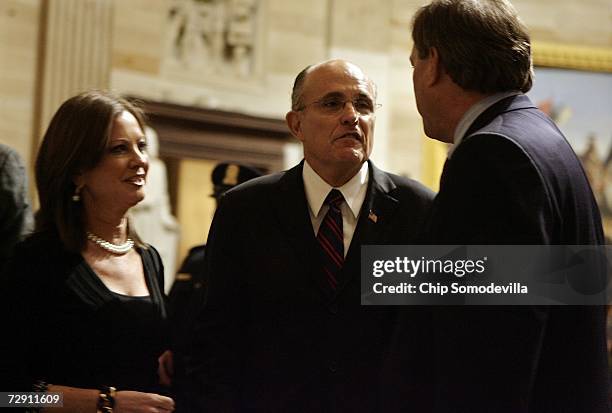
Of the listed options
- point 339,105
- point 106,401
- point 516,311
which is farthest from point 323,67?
point 516,311

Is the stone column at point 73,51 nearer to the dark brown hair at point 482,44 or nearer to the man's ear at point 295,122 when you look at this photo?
the man's ear at point 295,122

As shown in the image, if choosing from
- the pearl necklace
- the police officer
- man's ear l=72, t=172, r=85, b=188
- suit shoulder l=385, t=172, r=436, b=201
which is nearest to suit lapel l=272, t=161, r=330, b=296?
suit shoulder l=385, t=172, r=436, b=201

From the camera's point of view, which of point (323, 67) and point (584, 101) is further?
point (584, 101)

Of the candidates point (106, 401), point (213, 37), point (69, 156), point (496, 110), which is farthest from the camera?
point (213, 37)

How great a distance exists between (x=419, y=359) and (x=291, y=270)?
34.5 inches

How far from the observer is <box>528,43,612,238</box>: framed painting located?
10891 millimetres

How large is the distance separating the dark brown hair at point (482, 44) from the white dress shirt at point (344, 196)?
0.93 metres

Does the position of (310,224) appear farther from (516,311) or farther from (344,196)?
(516,311)

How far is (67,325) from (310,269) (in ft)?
2.74

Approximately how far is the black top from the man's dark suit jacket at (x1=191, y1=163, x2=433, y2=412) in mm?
230

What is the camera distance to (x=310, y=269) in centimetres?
325

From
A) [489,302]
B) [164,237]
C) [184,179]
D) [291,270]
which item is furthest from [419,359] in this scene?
[184,179]

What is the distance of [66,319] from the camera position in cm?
316

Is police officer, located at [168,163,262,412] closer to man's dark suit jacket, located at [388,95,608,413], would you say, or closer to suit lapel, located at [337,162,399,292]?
suit lapel, located at [337,162,399,292]
